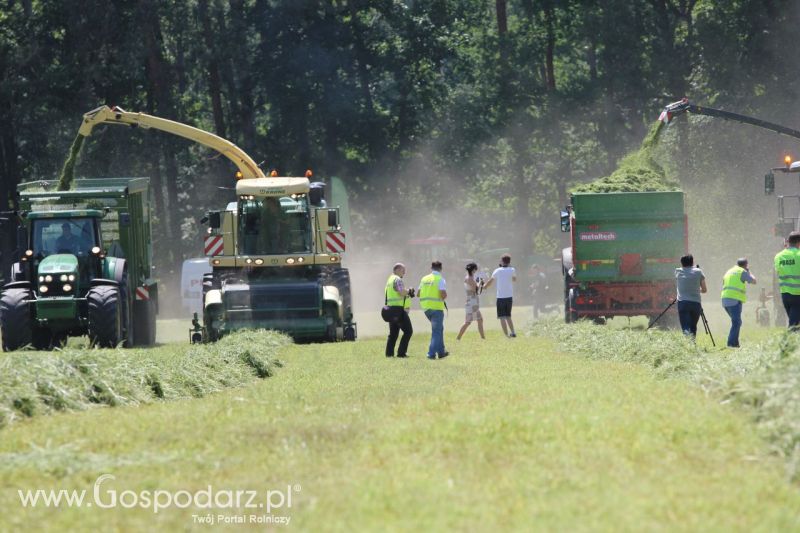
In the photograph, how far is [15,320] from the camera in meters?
26.5

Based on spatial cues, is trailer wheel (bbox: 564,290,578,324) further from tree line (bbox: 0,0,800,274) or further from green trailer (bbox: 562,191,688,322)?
tree line (bbox: 0,0,800,274)

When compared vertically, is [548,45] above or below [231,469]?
above

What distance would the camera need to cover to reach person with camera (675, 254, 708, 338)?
23609 mm


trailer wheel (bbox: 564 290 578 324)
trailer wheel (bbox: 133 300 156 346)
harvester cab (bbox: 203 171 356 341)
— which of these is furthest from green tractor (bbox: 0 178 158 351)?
trailer wheel (bbox: 564 290 578 324)

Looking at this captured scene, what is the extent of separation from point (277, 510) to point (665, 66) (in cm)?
5093

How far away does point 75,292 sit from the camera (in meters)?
27.3

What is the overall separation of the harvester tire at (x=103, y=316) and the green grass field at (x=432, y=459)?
425 inches

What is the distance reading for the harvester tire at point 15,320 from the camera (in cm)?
2652

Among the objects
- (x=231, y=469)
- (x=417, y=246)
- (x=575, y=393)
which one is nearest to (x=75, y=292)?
(x=575, y=393)

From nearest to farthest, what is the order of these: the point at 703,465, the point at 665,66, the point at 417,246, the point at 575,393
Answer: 1. the point at 703,465
2. the point at 575,393
3. the point at 665,66
4. the point at 417,246

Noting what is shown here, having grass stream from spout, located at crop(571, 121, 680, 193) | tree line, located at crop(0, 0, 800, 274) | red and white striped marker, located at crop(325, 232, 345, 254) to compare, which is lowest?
red and white striped marker, located at crop(325, 232, 345, 254)

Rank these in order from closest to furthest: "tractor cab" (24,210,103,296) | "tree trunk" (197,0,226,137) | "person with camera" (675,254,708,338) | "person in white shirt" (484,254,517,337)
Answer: "person with camera" (675,254,708,338) < "tractor cab" (24,210,103,296) < "person in white shirt" (484,254,517,337) < "tree trunk" (197,0,226,137)

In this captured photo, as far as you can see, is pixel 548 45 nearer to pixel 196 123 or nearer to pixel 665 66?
pixel 665 66

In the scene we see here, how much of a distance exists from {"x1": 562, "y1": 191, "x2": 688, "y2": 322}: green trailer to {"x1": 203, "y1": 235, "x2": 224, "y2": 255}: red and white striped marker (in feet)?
26.8
